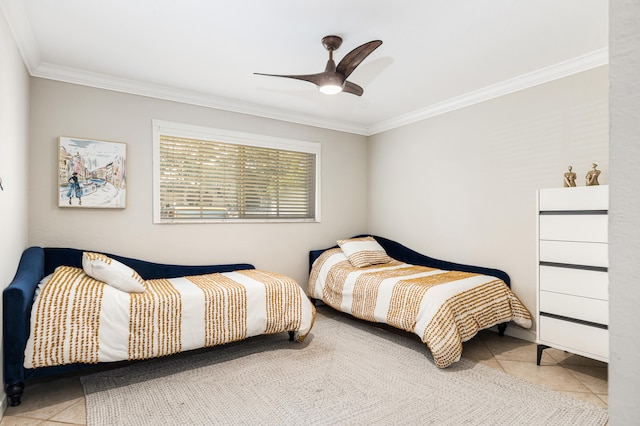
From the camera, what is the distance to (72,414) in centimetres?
216

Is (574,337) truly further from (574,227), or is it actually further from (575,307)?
(574,227)

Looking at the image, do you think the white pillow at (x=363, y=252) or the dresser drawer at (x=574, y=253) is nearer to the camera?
the dresser drawer at (x=574, y=253)

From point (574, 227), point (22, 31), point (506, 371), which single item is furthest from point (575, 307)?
point (22, 31)

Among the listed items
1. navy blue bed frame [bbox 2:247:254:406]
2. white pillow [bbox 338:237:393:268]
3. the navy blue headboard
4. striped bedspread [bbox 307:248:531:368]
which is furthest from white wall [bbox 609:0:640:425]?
white pillow [bbox 338:237:393:268]

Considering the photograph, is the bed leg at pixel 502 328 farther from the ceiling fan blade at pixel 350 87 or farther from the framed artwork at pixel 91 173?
the framed artwork at pixel 91 173

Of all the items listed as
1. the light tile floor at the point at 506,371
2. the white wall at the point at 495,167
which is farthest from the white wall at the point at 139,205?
the light tile floor at the point at 506,371

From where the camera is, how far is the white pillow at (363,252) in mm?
4184

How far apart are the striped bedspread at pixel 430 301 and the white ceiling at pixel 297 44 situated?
1856 millimetres

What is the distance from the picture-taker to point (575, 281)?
2.63m

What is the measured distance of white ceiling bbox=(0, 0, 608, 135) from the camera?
7.57ft

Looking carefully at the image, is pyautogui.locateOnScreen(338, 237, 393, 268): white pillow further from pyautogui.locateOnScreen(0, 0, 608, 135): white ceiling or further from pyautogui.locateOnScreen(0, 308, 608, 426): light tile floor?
pyautogui.locateOnScreen(0, 0, 608, 135): white ceiling

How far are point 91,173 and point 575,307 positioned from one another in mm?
4073

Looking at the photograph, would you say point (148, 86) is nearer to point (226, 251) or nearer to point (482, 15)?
point (226, 251)

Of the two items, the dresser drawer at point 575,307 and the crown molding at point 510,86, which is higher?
the crown molding at point 510,86
